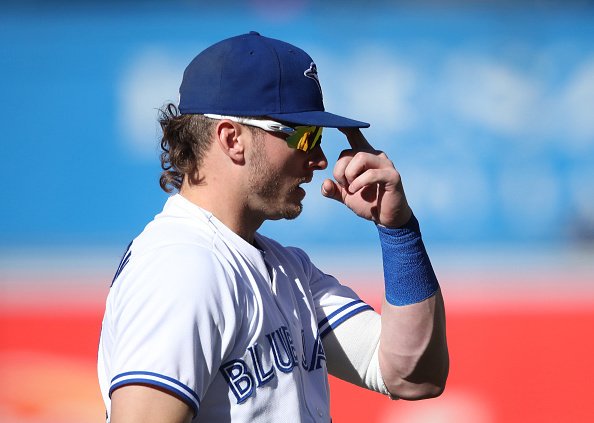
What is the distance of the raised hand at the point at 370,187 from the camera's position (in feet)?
5.76

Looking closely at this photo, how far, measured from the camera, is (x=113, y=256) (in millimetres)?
5156

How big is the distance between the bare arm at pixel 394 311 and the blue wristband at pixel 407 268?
0.01 m

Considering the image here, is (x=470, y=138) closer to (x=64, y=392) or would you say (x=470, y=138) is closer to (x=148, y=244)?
(x=64, y=392)

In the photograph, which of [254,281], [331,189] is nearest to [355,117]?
[331,189]

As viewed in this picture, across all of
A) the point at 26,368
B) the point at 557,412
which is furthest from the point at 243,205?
the point at 26,368

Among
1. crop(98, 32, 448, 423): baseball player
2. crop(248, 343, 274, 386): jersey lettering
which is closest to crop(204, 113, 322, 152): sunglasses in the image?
crop(98, 32, 448, 423): baseball player

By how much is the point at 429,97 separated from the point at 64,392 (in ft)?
8.80

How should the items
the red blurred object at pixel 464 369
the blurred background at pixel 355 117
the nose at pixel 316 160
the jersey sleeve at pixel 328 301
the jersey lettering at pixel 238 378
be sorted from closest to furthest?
the jersey lettering at pixel 238 378, the nose at pixel 316 160, the jersey sleeve at pixel 328 301, the red blurred object at pixel 464 369, the blurred background at pixel 355 117

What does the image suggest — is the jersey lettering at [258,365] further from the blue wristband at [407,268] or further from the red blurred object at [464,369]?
the red blurred object at [464,369]

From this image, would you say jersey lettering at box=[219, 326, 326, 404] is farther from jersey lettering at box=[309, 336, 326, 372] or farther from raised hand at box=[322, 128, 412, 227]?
raised hand at box=[322, 128, 412, 227]

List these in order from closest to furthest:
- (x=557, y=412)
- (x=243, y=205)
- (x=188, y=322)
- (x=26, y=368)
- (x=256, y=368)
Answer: (x=188, y=322)
(x=256, y=368)
(x=243, y=205)
(x=557, y=412)
(x=26, y=368)

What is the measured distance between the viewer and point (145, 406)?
4.66 feet

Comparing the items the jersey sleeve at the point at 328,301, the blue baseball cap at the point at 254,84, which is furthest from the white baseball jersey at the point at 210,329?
the blue baseball cap at the point at 254,84

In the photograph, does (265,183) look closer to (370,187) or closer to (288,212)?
(288,212)
